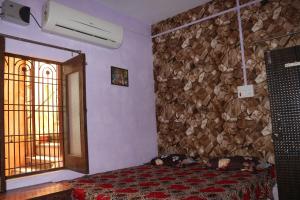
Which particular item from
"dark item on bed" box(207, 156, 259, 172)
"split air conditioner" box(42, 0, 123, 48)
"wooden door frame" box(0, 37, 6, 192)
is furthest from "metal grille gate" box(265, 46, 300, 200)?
"wooden door frame" box(0, 37, 6, 192)

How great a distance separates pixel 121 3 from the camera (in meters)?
3.75

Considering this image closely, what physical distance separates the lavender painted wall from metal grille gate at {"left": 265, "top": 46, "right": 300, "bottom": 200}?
199cm

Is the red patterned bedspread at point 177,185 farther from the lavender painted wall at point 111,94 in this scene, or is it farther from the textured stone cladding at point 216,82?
the textured stone cladding at point 216,82

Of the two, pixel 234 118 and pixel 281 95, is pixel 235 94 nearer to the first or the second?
pixel 234 118

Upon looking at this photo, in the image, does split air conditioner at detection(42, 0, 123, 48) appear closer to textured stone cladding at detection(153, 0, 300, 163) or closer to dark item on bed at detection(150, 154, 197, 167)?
textured stone cladding at detection(153, 0, 300, 163)

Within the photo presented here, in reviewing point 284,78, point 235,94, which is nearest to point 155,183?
point 235,94

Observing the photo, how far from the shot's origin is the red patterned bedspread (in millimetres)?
2236

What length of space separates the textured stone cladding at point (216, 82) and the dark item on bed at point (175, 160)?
0.83 feet

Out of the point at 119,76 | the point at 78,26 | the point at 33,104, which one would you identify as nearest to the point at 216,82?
the point at 119,76

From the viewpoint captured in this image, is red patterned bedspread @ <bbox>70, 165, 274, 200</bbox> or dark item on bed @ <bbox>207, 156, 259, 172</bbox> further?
dark item on bed @ <bbox>207, 156, 259, 172</bbox>

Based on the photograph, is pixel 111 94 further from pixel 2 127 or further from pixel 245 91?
pixel 245 91

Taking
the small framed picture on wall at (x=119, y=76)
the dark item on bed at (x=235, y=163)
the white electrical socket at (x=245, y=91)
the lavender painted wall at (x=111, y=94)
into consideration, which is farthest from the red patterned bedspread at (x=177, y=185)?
the small framed picture on wall at (x=119, y=76)

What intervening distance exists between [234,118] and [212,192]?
1.52m

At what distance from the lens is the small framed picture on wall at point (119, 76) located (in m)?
3.79
